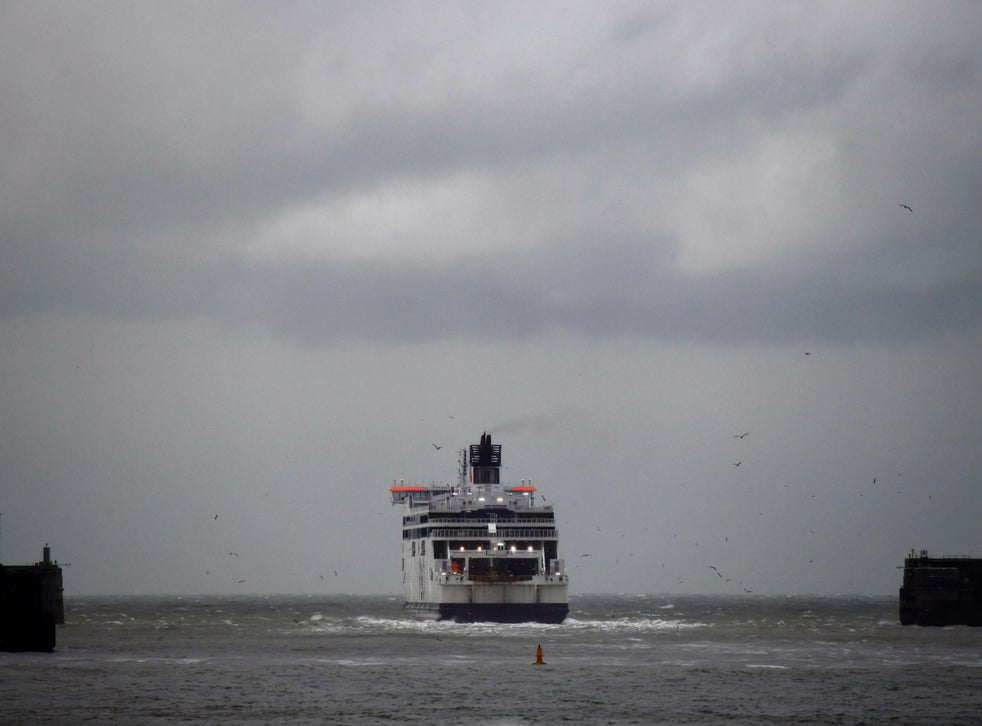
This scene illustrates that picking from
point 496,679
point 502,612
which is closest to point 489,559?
point 502,612

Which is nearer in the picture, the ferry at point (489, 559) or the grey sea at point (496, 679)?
the grey sea at point (496, 679)

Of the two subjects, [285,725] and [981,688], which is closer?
[285,725]

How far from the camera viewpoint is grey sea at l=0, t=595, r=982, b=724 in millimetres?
58000

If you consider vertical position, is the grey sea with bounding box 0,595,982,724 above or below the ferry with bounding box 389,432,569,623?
below

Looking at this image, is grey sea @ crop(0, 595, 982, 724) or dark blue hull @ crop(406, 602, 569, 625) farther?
dark blue hull @ crop(406, 602, 569, 625)

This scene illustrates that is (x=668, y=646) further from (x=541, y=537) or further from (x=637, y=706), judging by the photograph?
(x=637, y=706)

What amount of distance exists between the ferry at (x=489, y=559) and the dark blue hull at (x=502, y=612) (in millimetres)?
78

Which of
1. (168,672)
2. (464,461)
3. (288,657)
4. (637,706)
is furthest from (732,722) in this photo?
(464,461)

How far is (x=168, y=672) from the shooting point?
7688 centimetres

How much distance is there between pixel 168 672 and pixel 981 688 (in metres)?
40.6

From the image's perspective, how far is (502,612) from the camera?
115 metres

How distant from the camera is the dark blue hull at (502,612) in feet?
378

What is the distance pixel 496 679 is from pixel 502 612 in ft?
141

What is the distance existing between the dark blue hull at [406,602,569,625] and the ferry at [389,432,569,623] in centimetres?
8
